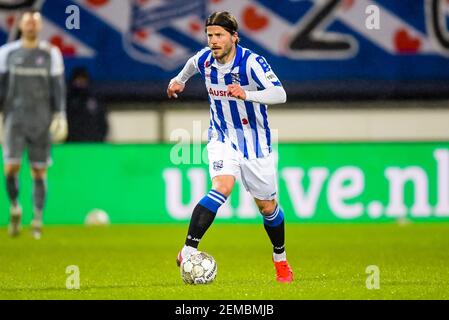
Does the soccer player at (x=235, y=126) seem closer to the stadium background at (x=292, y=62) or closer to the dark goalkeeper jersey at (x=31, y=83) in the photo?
the dark goalkeeper jersey at (x=31, y=83)

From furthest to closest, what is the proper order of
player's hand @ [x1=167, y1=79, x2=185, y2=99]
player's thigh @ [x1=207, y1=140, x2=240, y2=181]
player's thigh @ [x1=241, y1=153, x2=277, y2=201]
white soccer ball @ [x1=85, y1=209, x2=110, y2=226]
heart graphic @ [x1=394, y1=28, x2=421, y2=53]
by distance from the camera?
1. heart graphic @ [x1=394, y1=28, x2=421, y2=53]
2. white soccer ball @ [x1=85, y1=209, x2=110, y2=226]
3. player's hand @ [x1=167, y1=79, x2=185, y2=99]
4. player's thigh @ [x1=241, y1=153, x2=277, y2=201]
5. player's thigh @ [x1=207, y1=140, x2=240, y2=181]

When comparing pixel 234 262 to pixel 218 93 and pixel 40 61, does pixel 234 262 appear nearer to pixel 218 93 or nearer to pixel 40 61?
pixel 218 93

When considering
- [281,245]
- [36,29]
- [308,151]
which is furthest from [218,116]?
[308,151]

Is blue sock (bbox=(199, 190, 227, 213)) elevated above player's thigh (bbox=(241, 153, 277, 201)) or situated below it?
below

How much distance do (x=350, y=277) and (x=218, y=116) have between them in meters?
1.44

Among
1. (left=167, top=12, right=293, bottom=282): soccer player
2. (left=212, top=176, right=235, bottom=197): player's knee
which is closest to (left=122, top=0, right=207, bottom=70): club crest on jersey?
Answer: (left=167, top=12, right=293, bottom=282): soccer player

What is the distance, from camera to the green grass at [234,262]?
25.2ft

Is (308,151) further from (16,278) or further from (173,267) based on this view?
(16,278)

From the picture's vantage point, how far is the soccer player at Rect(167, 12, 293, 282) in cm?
800

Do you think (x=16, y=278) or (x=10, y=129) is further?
(x=10, y=129)

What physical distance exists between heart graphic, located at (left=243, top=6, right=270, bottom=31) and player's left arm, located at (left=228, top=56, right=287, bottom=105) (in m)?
8.13

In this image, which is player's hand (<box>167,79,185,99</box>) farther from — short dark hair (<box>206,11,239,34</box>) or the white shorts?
short dark hair (<box>206,11,239,34</box>)

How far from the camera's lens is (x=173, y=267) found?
31.2 ft

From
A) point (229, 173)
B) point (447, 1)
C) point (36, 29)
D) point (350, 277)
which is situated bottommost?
point (350, 277)
